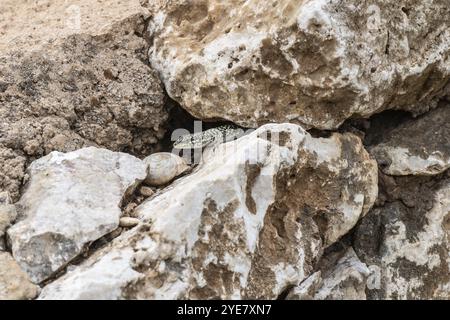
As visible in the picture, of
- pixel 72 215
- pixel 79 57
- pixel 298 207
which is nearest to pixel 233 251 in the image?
pixel 298 207

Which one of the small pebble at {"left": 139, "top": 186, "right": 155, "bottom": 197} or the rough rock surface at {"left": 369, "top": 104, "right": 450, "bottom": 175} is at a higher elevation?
the rough rock surface at {"left": 369, "top": 104, "right": 450, "bottom": 175}

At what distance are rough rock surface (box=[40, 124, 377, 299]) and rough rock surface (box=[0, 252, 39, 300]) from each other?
0.30ft

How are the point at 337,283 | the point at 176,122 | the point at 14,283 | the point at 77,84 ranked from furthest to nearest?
the point at 176,122 < the point at 77,84 < the point at 337,283 < the point at 14,283

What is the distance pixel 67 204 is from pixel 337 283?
1561 millimetres

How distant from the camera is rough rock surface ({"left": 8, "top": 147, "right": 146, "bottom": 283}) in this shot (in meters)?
3.00

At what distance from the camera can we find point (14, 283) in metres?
2.88

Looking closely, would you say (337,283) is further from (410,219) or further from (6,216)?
(6,216)

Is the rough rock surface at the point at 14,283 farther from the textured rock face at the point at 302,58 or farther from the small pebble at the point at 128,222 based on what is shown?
the textured rock face at the point at 302,58

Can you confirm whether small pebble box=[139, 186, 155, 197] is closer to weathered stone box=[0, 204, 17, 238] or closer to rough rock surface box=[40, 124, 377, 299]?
rough rock surface box=[40, 124, 377, 299]

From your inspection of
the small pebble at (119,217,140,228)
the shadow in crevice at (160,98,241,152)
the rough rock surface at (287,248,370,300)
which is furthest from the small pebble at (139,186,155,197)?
the rough rock surface at (287,248,370,300)

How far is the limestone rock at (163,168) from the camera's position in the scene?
3.65 meters

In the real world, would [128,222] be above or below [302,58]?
below

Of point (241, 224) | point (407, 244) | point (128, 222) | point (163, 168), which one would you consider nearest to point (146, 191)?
point (163, 168)

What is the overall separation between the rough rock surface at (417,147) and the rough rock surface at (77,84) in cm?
151
